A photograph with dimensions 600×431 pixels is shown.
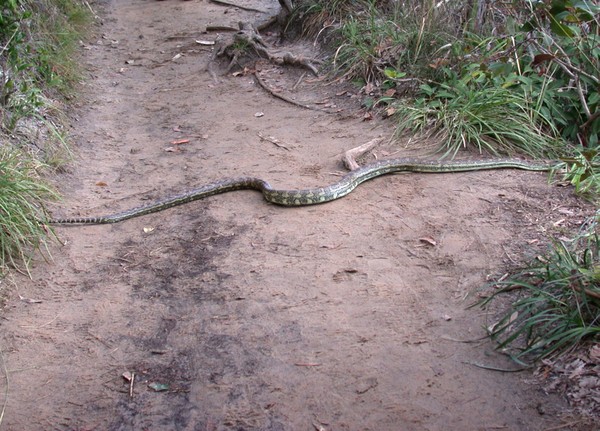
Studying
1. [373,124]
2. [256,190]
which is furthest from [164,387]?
[373,124]

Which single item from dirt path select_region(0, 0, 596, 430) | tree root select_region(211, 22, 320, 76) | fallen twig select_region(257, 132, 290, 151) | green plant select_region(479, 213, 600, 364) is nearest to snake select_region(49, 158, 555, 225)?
dirt path select_region(0, 0, 596, 430)

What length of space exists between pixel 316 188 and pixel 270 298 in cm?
210

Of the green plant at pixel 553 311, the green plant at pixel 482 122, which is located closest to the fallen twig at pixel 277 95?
the green plant at pixel 482 122

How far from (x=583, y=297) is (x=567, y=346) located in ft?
1.22

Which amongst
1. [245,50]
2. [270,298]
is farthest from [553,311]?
[245,50]

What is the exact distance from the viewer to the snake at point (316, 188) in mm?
7148

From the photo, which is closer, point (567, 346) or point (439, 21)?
point (567, 346)

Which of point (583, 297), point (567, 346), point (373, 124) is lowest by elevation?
point (373, 124)

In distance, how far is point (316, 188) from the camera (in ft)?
24.1

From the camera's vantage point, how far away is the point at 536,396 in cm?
426

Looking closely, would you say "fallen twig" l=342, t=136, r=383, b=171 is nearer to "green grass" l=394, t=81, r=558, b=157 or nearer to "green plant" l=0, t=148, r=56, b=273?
"green grass" l=394, t=81, r=558, b=157

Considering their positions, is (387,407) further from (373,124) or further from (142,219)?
(373,124)

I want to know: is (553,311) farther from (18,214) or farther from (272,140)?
(272,140)

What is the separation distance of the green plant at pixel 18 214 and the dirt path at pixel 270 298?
1.03 feet
